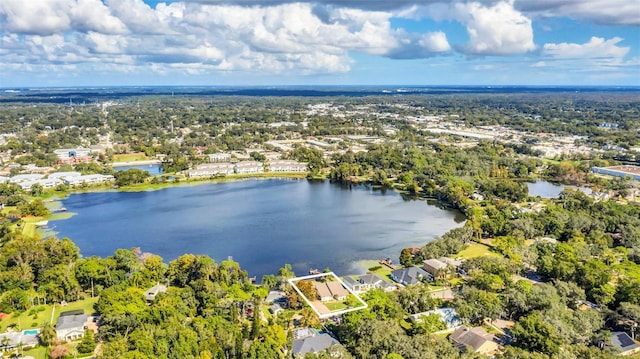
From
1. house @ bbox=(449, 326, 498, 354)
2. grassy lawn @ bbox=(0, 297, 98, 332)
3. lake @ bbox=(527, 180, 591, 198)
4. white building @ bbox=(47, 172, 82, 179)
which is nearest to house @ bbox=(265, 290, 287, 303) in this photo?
house @ bbox=(449, 326, 498, 354)

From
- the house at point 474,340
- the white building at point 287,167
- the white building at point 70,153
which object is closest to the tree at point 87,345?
the house at point 474,340

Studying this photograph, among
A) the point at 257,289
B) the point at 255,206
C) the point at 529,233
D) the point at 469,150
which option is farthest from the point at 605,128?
the point at 257,289

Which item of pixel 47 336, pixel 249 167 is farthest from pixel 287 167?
pixel 47 336

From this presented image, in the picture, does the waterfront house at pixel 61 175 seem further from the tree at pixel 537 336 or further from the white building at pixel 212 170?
the tree at pixel 537 336

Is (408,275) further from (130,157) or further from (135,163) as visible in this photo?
(130,157)

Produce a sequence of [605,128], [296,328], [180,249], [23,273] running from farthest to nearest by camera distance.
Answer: [605,128]
[180,249]
[23,273]
[296,328]

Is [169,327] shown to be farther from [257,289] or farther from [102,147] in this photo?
[102,147]
